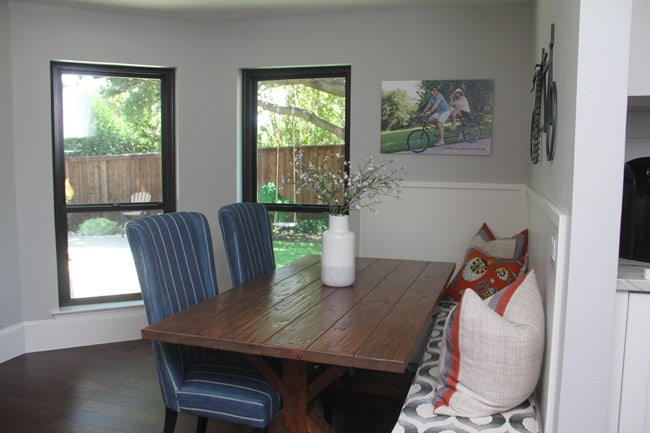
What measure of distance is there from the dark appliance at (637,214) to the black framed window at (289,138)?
2392 millimetres

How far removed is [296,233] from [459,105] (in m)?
1.54

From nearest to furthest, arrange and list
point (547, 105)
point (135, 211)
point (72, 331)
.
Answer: point (547, 105)
point (72, 331)
point (135, 211)

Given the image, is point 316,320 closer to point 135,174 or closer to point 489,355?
point 489,355

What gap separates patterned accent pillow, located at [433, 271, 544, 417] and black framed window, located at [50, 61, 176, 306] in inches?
118

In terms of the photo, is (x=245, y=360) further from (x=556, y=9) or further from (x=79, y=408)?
(x=556, y=9)

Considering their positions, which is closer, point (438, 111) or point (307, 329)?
point (307, 329)

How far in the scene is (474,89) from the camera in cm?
377

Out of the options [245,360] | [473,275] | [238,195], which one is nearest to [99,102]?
[238,195]

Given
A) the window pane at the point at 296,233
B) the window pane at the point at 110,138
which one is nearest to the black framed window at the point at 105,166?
the window pane at the point at 110,138

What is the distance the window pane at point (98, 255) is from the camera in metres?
4.11

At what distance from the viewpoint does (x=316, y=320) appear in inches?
82.3

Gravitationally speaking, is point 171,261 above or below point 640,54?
below

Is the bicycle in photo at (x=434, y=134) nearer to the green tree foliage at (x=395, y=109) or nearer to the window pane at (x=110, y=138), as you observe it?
the green tree foliage at (x=395, y=109)

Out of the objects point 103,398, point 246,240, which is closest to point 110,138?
point 246,240
